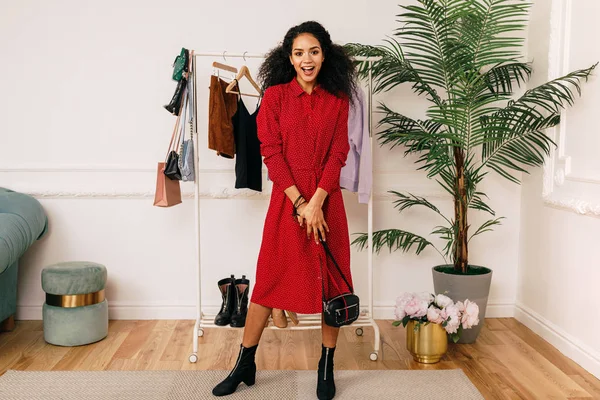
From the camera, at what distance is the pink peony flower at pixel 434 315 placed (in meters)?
2.94

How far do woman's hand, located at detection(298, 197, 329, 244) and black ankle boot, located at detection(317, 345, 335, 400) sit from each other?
0.49m

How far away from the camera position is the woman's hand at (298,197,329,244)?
2.47 meters

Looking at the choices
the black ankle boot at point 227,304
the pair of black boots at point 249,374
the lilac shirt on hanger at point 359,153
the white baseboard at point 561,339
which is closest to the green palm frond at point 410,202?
the lilac shirt on hanger at point 359,153

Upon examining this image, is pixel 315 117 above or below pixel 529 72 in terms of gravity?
below

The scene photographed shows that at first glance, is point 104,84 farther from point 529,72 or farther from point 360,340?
point 529,72

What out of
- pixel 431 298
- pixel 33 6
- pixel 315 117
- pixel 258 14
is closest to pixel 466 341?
pixel 431 298

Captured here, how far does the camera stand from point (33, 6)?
3539 mm

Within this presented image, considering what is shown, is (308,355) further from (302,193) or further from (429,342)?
(302,193)

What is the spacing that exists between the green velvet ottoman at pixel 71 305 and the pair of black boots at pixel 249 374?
99 cm

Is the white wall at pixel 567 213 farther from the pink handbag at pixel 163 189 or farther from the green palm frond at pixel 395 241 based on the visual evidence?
the pink handbag at pixel 163 189

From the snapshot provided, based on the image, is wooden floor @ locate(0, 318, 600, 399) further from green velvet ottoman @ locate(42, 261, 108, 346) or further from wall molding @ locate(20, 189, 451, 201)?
wall molding @ locate(20, 189, 451, 201)

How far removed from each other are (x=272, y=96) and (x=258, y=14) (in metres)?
1.21

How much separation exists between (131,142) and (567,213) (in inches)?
95.0

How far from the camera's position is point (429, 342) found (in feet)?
9.68
